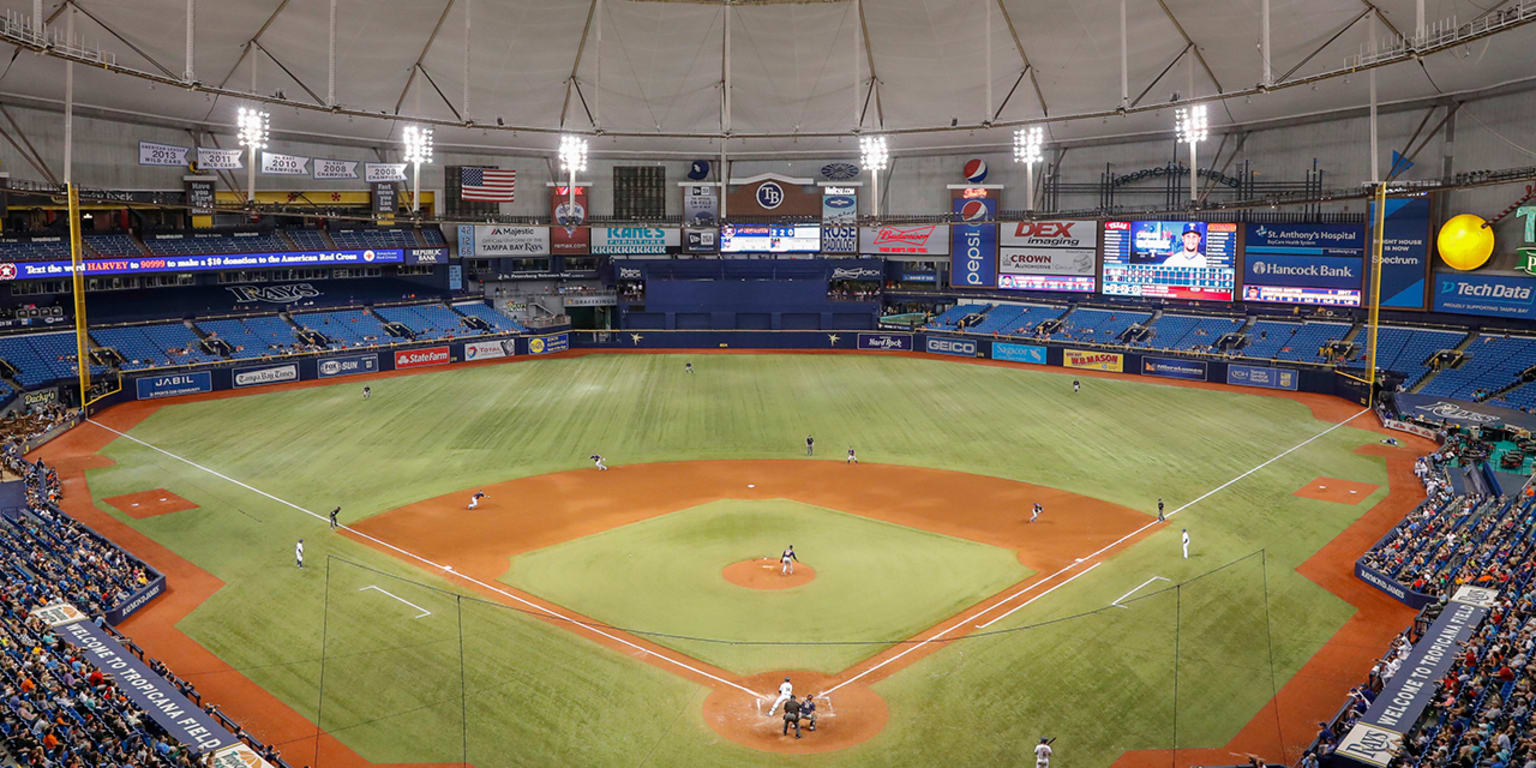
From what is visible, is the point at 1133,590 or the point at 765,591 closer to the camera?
the point at 1133,590

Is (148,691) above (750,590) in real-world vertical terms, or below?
below

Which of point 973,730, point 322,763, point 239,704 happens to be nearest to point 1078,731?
point 973,730

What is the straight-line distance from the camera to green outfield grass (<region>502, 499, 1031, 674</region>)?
25.2m

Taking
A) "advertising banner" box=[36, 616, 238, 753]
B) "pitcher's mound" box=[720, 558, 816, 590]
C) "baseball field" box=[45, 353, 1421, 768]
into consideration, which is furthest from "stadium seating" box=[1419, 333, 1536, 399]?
Result: "advertising banner" box=[36, 616, 238, 753]

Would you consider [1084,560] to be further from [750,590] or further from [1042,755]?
[1042,755]

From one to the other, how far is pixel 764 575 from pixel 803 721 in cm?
871

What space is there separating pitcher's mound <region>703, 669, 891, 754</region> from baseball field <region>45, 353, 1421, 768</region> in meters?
0.08

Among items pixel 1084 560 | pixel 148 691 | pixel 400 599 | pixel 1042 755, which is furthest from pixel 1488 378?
pixel 148 691

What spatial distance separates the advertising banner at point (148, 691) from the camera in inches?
736

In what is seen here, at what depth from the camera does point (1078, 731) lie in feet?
66.2

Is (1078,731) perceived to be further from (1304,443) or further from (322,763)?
(1304,443)

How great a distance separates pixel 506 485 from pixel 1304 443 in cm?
3425

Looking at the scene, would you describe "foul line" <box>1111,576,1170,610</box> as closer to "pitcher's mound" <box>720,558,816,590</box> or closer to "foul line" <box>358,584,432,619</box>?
"pitcher's mound" <box>720,558,816,590</box>

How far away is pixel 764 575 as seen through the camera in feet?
96.1
